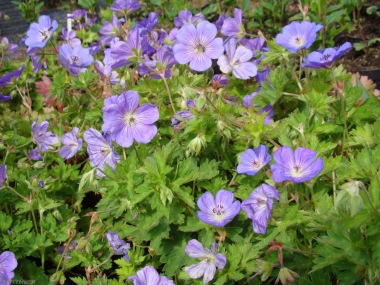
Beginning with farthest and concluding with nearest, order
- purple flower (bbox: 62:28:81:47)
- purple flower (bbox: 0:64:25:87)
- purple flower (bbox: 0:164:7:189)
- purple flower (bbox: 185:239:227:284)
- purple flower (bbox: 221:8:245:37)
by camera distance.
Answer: purple flower (bbox: 62:28:81:47) → purple flower (bbox: 0:64:25:87) → purple flower (bbox: 221:8:245:37) → purple flower (bbox: 0:164:7:189) → purple flower (bbox: 185:239:227:284)

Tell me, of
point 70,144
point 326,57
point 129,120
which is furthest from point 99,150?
point 326,57

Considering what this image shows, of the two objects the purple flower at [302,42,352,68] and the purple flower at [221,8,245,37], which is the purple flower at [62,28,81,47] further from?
the purple flower at [302,42,352,68]

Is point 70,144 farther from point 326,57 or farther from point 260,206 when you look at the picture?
point 326,57

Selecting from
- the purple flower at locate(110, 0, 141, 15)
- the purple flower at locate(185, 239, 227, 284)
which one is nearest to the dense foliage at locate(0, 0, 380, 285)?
the purple flower at locate(185, 239, 227, 284)

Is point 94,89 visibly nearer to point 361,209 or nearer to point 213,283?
point 213,283

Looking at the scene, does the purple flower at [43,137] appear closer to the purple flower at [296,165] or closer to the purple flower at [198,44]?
the purple flower at [198,44]

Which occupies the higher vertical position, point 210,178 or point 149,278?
point 210,178

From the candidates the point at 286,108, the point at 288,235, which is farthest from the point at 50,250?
the point at 286,108
